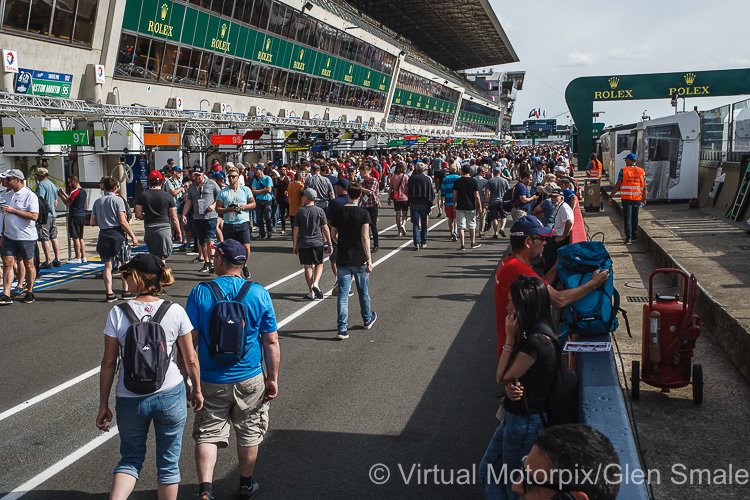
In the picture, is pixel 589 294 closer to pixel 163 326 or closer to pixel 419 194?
pixel 163 326

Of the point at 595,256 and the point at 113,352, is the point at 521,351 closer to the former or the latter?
the point at 595,256

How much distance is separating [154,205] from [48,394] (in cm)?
523

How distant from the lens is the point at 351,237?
8391mm

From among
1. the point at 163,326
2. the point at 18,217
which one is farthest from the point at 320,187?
the point at 163,326

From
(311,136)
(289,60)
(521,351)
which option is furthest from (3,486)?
(289,60)

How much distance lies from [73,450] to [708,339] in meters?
6.38

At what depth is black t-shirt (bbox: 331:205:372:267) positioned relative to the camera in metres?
8.38

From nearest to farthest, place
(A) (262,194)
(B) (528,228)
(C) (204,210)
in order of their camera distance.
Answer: (B) (528,228)
(C) (204,210)
(A) (262,194)

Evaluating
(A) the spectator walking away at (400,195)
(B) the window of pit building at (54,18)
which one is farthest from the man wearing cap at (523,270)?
(B) the window of pit building at (54,18)

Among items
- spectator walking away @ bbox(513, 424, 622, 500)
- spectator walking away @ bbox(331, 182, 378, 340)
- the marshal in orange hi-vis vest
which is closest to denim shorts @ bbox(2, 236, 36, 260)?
spectator walking away @ bbox(331, 182, 378, 340)

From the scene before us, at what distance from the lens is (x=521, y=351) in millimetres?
3637

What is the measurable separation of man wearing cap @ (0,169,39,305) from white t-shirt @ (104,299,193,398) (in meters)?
7.26

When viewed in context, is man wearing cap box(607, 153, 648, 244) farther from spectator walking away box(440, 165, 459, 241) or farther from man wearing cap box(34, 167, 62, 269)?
man wearing cap box(34, 167, 62, 269)

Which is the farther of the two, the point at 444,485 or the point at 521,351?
the point at 444,485
